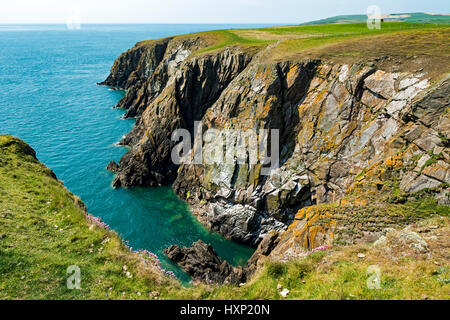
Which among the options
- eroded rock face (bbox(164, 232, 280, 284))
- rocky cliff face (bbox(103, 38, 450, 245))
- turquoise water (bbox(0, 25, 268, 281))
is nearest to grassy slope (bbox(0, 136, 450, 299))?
rocky cliff face (bbox(103, 38, 450, 245))

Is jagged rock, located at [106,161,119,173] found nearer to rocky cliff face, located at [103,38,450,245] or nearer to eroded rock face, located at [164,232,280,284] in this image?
rocky cliff face, located at [103,38,450,245]

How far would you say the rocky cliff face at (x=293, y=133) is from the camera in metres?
22.4

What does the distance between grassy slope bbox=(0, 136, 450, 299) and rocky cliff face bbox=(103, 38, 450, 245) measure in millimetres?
9573

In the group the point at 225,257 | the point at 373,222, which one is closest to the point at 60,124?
the point at 225,257

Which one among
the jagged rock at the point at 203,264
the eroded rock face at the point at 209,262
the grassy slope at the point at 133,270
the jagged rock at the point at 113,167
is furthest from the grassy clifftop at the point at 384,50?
the jagged rock at the point at 113,167

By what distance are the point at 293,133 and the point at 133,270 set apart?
95.0 ft

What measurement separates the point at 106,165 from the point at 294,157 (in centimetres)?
3748

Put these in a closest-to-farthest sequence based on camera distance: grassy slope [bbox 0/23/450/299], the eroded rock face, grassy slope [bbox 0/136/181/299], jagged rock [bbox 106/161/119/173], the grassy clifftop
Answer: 1. grassy slope [bbox 0/23/450/299]
2. grassy slope [bbox 0/136/181/299]
3. the eroded rock face
4. the grassy clifftop
5. jagged rock [bbox 106/161/119/173]

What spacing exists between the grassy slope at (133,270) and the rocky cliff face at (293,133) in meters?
9.57

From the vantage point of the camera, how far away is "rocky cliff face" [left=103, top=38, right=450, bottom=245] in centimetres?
2244

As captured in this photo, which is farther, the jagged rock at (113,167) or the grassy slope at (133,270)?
the jagged rock at (113,167)

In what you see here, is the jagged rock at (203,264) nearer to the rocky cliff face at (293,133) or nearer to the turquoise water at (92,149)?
the turquoise water at (92,149)
